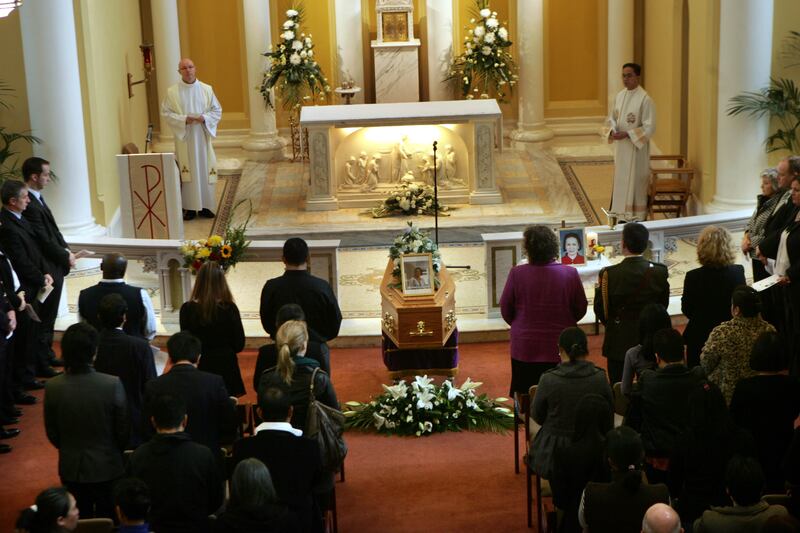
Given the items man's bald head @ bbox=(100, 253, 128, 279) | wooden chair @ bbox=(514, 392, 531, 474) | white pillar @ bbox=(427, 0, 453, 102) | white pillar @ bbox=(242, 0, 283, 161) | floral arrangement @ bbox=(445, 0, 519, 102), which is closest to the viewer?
wooden chair @ bbox=(514, 392, 531, 474)

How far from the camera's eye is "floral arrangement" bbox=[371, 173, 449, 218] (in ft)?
48.2

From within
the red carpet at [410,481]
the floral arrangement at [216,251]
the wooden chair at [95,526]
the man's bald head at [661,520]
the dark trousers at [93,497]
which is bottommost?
the red carpet at [410,481]

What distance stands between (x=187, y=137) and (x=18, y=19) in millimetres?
3234

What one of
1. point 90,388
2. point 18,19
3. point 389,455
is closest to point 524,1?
point 18,19

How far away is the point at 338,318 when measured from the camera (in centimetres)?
752

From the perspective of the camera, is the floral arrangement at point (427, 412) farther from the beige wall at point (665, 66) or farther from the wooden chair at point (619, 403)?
the beige wall at point (665, 66)

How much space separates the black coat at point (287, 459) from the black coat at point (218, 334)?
189cm

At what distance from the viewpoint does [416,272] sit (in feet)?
30.1

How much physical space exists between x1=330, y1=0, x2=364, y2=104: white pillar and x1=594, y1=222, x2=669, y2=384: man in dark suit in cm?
1121

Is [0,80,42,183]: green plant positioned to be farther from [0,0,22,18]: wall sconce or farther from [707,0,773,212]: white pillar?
[707,0,773,212]: white pillar

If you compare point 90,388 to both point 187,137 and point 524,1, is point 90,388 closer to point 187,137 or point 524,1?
point 187,137

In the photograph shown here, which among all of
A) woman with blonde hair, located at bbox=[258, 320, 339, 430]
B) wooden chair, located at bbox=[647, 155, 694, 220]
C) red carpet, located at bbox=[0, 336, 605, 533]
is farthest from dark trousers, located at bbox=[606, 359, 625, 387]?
wooden chair, located at bbox=[647, 155, 694, 220]

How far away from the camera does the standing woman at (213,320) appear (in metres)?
7.18

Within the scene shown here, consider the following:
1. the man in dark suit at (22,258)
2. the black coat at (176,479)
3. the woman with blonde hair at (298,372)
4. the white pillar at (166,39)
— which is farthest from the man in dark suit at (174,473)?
the white pillar at (166,39)
